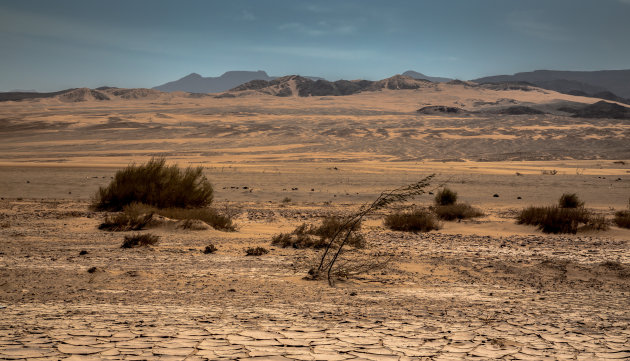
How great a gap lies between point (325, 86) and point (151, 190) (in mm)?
115365

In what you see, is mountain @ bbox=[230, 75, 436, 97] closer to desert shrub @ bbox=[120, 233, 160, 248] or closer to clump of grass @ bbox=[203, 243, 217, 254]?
desert shrub @ bbox=[120, 233, 160, 248]

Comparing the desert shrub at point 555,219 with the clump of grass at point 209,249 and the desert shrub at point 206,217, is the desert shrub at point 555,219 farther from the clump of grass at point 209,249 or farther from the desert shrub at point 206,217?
the clump of grass at point 209,249

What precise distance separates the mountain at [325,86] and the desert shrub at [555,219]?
10932 centimetres

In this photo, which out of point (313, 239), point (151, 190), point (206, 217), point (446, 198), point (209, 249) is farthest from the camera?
point (446, 198)

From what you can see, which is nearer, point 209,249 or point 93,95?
point 209,249

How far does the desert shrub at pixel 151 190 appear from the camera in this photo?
47.3 feet

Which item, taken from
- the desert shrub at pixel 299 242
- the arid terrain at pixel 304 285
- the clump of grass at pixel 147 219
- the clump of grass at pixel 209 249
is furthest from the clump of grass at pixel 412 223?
the clump of grass at pixel 209 249

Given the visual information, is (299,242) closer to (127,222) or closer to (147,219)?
(147,219)

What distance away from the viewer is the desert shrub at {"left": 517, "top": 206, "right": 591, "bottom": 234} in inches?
471

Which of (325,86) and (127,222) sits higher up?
(325,86)

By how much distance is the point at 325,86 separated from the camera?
12731cm

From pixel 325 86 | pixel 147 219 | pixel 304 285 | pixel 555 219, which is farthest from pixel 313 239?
pixel 325 86

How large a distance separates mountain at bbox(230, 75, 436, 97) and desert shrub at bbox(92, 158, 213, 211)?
10678 centimetres

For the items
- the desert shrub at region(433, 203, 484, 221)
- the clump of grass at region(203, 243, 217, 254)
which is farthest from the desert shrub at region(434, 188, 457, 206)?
the clump of grass at region(203, 243, 217, 254)
